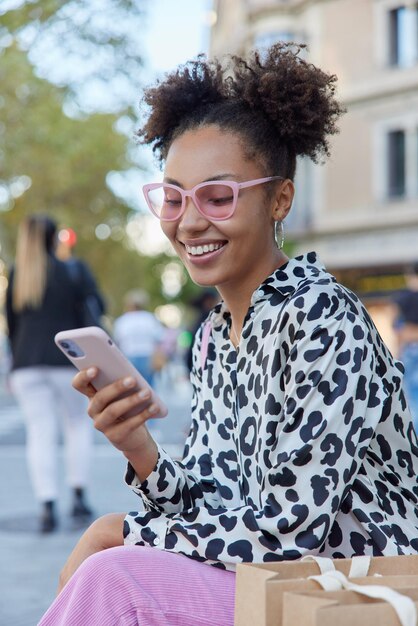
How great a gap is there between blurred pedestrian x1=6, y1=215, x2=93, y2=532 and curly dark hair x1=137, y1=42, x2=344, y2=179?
13.3 ft

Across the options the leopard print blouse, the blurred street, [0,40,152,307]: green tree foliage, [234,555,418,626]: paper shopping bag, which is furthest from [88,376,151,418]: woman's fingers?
[0,40,152,307]: green tree foliage

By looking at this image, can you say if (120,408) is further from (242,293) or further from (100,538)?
(242,293)

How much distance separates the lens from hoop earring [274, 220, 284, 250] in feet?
8.83

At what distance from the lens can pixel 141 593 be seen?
6.63 ft

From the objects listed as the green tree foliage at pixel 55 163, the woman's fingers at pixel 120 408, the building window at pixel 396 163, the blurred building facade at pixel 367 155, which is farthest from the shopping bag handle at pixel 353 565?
the building window at pixel 396 163

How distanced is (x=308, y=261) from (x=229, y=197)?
24 centimetres

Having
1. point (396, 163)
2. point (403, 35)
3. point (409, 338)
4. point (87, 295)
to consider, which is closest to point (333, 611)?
point (87, 295)

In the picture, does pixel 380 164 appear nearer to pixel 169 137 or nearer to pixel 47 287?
pixel 47 287

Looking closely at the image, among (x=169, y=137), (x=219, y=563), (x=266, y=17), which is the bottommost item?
(x=219, y=563)

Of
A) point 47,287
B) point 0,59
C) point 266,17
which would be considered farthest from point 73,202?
point 47,287

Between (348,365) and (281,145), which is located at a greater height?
(281,145)

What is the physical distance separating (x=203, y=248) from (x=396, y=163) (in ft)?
85.5

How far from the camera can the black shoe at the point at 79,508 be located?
21.9 ft

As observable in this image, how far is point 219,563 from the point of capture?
2.19m
